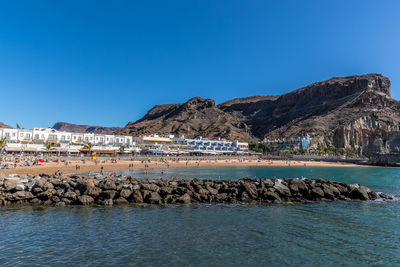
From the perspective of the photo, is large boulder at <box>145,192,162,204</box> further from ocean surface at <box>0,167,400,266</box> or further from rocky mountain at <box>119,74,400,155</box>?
rocky mountain at <box>119,74,400,155</box>

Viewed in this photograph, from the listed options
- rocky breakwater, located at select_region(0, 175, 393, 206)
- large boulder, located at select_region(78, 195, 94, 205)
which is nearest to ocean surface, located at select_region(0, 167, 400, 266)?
large boulder, located at select_region(78, 195, 94, 205)

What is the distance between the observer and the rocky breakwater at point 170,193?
1839 centimetres

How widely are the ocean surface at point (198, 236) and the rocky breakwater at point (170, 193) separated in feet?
5.29

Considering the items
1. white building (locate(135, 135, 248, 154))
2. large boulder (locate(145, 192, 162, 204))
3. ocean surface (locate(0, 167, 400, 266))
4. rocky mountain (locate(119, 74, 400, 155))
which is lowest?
ocean surface (locate(0, 167, 400, 266))

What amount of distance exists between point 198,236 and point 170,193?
8.55m

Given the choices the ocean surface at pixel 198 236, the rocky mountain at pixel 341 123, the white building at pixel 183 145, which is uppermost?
the rocky mountain at pixel 341 123

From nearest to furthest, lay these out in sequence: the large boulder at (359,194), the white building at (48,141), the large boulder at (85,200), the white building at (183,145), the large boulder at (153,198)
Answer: the large boulder at (85,200) → the large boulder at (153,198) → the large boulder at (359,194) → the white building at (48,141) → the white building at (183,145)

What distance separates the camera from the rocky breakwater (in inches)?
724

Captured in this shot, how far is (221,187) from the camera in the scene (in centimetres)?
2208

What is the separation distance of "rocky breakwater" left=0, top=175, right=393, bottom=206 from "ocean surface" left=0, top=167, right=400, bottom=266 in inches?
63.5

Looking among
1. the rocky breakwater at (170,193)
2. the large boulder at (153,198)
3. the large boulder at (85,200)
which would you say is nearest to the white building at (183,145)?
the rocky breakwater at (170,193)

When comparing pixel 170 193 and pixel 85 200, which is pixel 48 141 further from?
pixel 170 193

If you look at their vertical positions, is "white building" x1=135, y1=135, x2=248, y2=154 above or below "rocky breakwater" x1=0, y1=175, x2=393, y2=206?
above

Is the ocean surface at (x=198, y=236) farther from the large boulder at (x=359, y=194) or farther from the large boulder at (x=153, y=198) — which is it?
the large boulder at (x=359, y=194)
